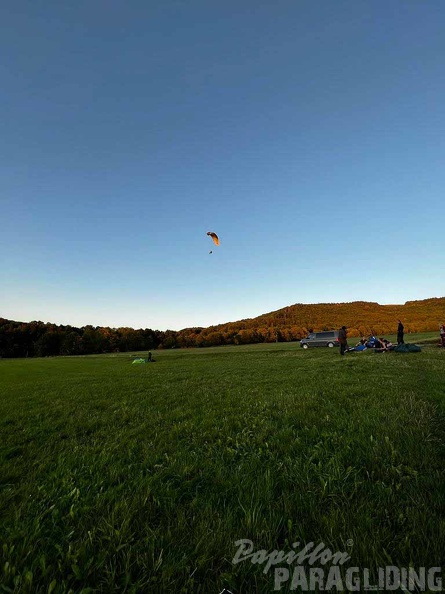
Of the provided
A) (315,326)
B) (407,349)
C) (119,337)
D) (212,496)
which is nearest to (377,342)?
(407,349)

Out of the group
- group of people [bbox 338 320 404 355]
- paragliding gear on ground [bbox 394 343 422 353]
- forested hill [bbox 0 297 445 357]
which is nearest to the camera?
paragliding gear on ground [bbox 394 343 422 353]

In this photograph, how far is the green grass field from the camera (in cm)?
227

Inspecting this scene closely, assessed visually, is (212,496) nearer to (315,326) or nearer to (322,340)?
(322,340)

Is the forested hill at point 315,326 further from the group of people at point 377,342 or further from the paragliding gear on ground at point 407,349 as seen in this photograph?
the paragliding gear on ground at point 407,349

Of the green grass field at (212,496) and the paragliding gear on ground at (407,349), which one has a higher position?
the green grass field at (212,496)

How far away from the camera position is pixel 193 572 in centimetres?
220

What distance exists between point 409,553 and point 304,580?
2.97 feet

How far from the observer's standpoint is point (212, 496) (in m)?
3.34

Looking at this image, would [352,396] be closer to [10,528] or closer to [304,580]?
[304,580]

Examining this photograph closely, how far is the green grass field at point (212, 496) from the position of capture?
Answer: 7.46 ft

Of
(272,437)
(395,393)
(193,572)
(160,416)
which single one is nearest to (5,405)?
(160,416)

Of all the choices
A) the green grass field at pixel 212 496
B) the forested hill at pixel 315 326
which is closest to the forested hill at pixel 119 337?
the forested hill at pixel 315 326

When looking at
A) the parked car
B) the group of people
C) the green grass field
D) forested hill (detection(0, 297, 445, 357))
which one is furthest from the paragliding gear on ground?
forested hill (detection(0, 297, 445, 357))

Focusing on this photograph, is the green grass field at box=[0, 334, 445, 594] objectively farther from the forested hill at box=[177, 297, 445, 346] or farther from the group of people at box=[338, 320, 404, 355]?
the forested hill at box=[177, 297, 445, 346]
